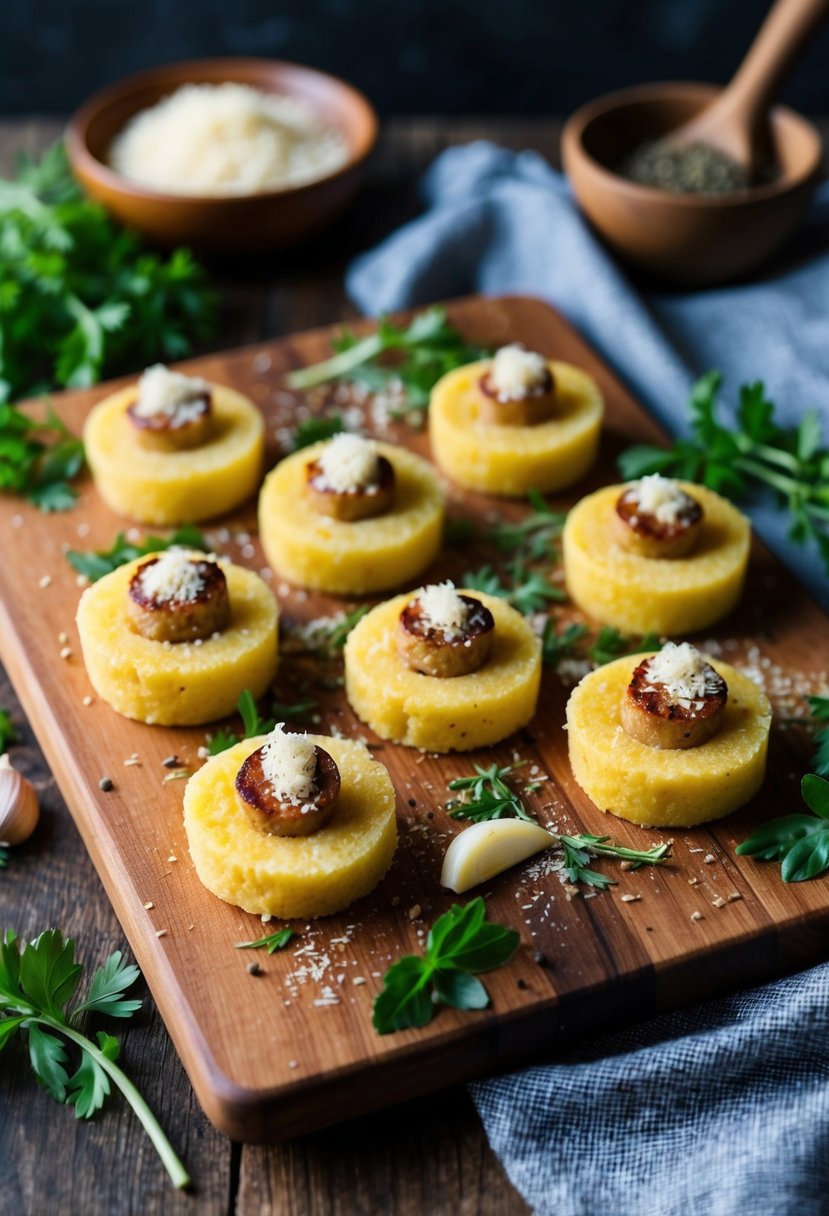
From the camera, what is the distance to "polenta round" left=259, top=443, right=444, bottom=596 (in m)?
4.67

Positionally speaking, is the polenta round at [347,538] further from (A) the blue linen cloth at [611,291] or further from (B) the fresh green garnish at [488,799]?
(A) the blue linen cloth at [611,291]

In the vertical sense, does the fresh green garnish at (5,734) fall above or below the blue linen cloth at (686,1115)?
below

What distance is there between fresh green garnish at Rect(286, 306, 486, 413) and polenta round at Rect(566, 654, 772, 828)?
191 centimetres

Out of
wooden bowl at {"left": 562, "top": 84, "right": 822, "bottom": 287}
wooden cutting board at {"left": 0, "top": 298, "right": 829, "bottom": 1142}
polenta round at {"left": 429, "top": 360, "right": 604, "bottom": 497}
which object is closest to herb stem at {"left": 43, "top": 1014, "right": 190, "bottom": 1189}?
wooden cutting board at {"left": 0, "top": 298, "right": 829, "bottom": 1142}

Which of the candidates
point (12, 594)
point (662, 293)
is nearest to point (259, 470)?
point (12, 594)

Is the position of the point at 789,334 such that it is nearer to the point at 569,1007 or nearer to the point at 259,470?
the point at 259,470

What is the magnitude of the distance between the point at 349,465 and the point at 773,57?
3028 millimetres

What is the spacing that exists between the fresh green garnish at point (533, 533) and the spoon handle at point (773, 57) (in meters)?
2.43

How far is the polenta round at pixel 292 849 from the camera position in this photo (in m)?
3.58

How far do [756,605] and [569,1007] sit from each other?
5.73 ft

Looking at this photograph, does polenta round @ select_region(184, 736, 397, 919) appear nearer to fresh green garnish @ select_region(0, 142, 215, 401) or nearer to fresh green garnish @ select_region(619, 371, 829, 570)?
fresh green garnish @ select_region(619, 371, 829, 570)

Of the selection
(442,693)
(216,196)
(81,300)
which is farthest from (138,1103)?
(216,196)

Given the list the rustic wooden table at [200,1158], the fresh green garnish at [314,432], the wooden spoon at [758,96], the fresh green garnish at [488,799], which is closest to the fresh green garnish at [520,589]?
the fresh green garnish at [488,799]

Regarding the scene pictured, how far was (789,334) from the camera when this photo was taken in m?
6.01
